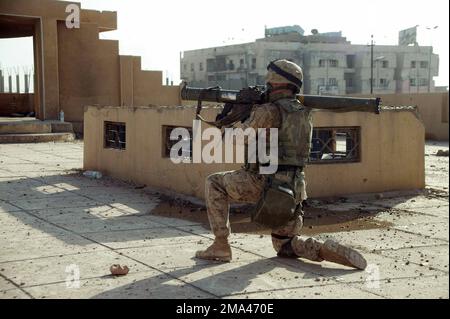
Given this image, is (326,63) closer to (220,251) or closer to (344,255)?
(220,251)

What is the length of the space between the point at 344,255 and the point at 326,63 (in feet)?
198

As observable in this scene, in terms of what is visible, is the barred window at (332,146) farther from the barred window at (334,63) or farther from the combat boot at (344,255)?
the barred window at (334,63)

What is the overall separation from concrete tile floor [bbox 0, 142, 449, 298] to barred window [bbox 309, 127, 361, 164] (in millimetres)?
598

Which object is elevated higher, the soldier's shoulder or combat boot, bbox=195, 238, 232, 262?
the soldier's shoulder

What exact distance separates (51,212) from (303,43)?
191 ft

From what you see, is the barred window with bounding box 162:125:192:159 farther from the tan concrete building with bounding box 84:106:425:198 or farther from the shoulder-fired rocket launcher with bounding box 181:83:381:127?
the shoulder-fired rocket launcher with bounding box 181:83:381:127

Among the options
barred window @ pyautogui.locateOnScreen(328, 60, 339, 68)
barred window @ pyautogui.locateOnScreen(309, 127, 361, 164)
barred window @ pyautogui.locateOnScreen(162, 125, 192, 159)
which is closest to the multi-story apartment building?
barred window @ pyautogui.locateOnScreen(328, 60, 339, 68)

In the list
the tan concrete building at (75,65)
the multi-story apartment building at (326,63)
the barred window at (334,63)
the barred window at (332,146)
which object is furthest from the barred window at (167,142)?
the barred window at (334,63)

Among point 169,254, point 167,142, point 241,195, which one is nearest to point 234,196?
point 241,195

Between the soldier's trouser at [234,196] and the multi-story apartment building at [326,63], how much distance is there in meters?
53.7

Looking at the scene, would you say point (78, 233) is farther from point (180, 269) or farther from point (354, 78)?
point (354, 78)

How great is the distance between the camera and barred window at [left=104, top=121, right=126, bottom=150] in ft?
33.9
